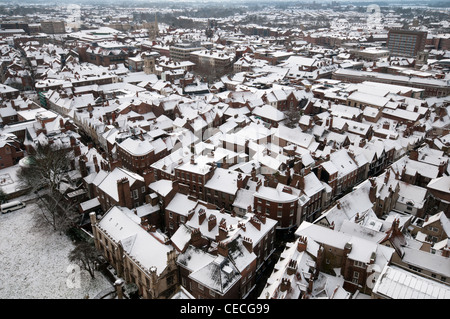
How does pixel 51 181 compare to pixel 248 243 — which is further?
pixel 51 181

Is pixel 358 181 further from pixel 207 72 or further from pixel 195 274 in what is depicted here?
pixel 207 72

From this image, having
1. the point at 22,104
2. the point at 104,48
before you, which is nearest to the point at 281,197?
the point at 22,104

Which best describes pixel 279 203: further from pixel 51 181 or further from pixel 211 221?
pixel 51 181

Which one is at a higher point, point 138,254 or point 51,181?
point 138,254

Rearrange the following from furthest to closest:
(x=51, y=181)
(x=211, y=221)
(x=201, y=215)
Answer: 1. (x=51, y=181)
2. (x=201, y=215)
3. (x=211, y=221)

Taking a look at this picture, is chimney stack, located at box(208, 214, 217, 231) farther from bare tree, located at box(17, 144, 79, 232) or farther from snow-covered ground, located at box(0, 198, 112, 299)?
bare tree, located at box(17, 144, 79, 232)

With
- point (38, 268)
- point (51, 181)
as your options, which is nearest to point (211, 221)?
point (38, 268)

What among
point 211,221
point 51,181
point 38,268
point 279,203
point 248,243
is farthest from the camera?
point 51,181
